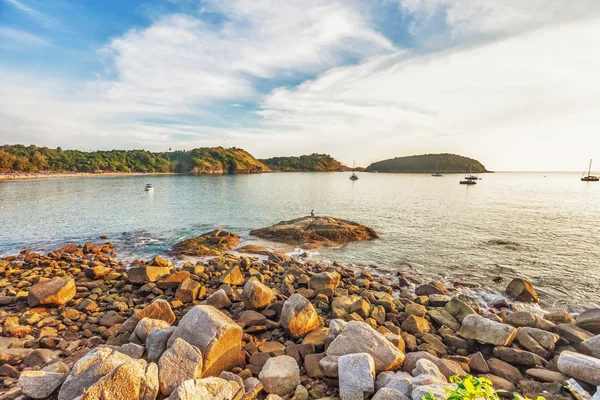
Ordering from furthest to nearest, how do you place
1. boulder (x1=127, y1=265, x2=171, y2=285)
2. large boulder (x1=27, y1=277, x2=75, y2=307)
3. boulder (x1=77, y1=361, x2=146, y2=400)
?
boulder (x1=127, y1=265, x2=171, y2=285), large boulder (x1=27, y1=277, x2=75, y2=307), boulder (x1=77, y1=361, x2=146, y2=400)

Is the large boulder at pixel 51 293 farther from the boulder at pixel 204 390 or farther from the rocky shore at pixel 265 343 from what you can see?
the boulder at pixel 204 390

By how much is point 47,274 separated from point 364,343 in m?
18.2

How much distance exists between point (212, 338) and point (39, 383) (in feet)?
11.6

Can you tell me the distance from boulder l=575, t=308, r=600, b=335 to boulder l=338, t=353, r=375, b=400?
10149 mm

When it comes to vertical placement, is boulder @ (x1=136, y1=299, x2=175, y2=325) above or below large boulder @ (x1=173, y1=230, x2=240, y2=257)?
above

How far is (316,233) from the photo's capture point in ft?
91.9

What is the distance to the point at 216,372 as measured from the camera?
6.95 m

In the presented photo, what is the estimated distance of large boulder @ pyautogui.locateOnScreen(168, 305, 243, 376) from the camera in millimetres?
6902

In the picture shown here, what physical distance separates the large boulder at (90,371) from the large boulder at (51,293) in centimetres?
759

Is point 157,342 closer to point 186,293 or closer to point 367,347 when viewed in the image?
point 186,293

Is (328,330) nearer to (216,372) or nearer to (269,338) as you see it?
(269,338)

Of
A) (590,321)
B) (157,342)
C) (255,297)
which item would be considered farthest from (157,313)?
(590,321)

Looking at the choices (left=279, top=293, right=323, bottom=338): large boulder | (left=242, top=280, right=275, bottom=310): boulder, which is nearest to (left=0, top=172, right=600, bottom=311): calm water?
(left=242, top=280, right=275, bottom=310): boulder

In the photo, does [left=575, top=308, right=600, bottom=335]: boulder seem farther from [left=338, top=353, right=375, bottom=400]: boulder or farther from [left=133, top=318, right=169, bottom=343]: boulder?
[left=133, top=318, right=169, bottom=343]: boulder
